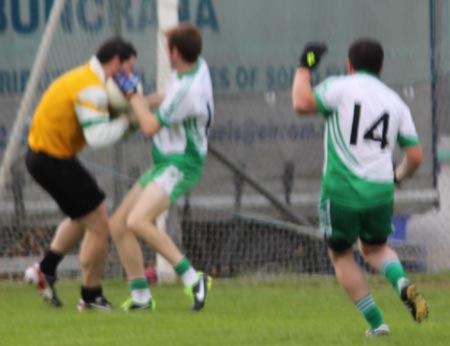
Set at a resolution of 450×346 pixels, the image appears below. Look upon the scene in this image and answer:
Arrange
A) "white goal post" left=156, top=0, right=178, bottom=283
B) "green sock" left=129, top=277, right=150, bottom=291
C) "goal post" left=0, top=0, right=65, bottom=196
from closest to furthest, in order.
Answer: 1. "green sock" left=129, top=277, right=150, bottom=291
2. "goal post" left=0, top=0, right=65, bottom=196
3. "white goal post" left=156, top=0, right=178, bottom=283

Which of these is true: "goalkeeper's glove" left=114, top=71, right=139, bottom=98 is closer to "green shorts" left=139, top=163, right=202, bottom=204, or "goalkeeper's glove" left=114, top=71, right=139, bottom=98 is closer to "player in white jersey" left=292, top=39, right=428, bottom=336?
"green shorts" left=139, top=163, right=202, bottom=204

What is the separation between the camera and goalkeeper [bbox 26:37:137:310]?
9.78 m

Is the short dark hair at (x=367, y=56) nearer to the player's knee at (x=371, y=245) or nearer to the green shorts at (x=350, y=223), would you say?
the green shorts at (x=350, y=223)

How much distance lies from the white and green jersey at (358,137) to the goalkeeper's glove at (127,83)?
2019mm

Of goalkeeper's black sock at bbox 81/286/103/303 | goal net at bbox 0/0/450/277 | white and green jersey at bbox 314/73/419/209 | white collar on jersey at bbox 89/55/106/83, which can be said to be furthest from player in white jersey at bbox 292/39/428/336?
goal net at bbox 0/0/450/277

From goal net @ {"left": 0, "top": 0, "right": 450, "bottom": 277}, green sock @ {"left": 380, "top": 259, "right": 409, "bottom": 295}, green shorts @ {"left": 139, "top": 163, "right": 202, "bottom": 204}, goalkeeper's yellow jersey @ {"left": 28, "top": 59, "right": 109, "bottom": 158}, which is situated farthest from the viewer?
goal net @ {"left": 0, "top": 0, "right": 450, "bottom": 277}

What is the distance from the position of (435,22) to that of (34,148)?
4726 millimetres

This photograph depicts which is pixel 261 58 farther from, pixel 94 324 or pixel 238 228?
pixel 94 324

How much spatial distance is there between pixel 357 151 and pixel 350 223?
1.27 ft

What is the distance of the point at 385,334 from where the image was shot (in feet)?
26.6

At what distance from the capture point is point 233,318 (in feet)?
31.6

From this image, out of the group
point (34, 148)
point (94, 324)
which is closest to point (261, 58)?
point (34, 148)

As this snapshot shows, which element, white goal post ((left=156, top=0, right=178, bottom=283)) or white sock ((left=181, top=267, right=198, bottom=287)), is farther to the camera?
white goal post ((left=156, top=0, right=178, bottom=283))

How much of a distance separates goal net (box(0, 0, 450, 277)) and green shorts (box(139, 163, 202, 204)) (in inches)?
113
